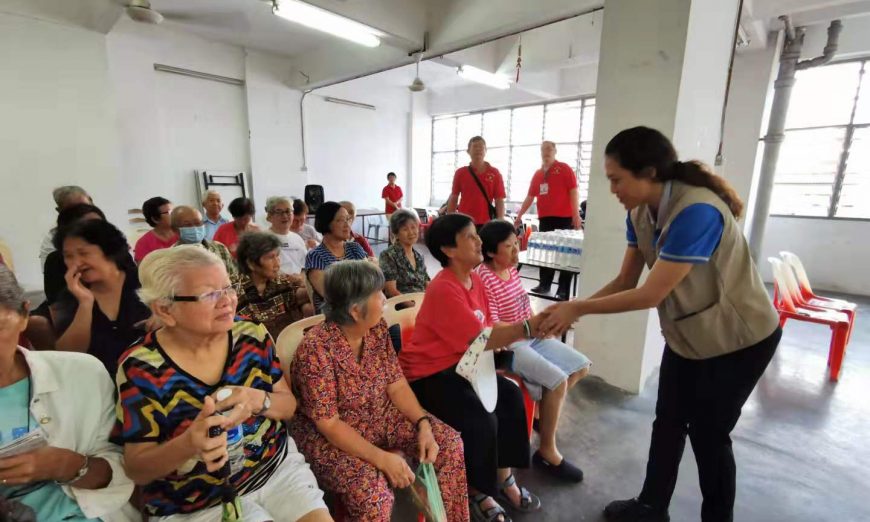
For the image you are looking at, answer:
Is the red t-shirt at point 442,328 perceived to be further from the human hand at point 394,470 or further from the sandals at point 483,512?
the sandals at point 483,512

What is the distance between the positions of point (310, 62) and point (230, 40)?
4.21 feet

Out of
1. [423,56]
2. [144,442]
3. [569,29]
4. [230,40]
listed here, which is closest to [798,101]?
[569,29]

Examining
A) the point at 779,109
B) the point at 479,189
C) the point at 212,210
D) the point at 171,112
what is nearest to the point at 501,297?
the point at 479,189

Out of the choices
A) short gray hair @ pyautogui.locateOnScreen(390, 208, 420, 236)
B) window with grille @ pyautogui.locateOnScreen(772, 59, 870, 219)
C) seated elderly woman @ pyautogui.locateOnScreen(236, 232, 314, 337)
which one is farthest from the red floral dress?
window with grille @ pyautogui.locateOnScreen(772, 59, 870, 219)

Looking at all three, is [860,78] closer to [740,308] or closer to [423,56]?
[423,56]

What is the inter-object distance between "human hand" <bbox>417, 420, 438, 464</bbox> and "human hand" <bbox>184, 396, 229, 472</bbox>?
2.32ft

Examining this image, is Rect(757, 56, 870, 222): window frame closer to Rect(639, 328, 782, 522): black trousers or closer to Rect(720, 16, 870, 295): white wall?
Rect(720, 16, 870, 295): white wall

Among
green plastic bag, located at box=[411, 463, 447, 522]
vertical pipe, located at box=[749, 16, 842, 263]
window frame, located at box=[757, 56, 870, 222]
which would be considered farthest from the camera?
window frame, located at box=[757, 56, 870, 222]

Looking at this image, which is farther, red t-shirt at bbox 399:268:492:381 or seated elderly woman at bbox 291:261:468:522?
red t-shirt at bbox 399:268:492:381

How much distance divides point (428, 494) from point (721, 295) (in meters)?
1.21

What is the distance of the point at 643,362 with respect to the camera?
2.72m

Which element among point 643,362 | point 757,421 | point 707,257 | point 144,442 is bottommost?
point 757,421

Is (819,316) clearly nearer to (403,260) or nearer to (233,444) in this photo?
(403,260)

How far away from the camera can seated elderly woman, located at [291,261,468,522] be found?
4.33 feet
